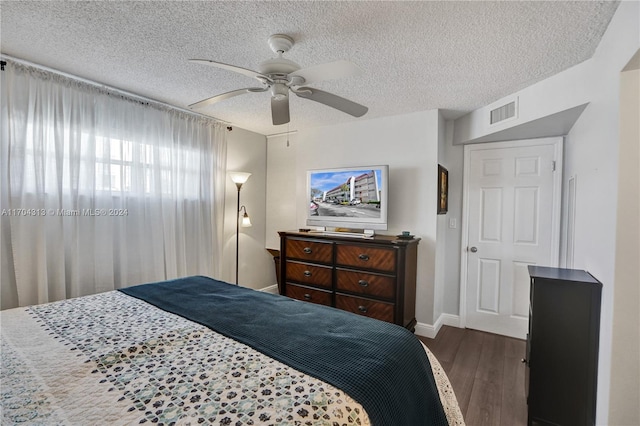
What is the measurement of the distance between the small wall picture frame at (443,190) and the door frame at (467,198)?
0.60 feet

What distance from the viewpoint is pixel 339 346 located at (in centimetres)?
128

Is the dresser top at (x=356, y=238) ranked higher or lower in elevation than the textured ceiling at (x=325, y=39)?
lower

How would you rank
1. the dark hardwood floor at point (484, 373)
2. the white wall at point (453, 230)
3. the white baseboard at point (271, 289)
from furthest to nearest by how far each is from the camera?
1. the white baseboard at point (271, 289)
2. the white wall at point (453, 230)
3. the dark hardwood floor at point (484, 373)

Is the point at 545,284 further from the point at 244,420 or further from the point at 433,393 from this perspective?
the point at 244,420

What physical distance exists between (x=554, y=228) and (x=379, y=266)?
180cm

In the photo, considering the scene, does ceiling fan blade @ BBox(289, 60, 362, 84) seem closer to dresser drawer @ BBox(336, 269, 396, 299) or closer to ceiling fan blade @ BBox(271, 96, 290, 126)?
ceiling fan blade @ BBox(271, 96, 290, 126)

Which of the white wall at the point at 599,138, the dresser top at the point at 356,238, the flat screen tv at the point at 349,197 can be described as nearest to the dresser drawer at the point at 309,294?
the dresser top at the point at 356,238

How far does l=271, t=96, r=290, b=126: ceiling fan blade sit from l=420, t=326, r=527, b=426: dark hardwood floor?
2.37 meters

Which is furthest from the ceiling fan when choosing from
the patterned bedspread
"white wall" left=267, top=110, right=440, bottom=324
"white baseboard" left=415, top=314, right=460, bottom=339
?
"white baseboard" left=415, top=314, right=460, bottom=339

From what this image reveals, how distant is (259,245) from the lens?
14.6 ft

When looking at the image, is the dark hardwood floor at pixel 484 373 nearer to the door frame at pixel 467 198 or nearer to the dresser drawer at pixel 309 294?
the door frame at pixel 467 198

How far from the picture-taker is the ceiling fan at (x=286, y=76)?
161 cm

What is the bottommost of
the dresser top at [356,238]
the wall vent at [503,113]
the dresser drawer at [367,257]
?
the dresser drawer at [367,257]

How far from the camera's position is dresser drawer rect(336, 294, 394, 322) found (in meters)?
2.94
